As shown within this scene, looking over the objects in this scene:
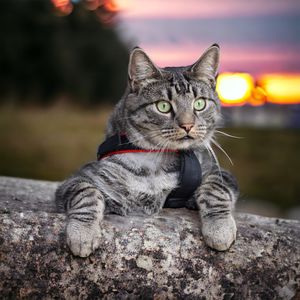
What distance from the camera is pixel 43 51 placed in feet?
46.2

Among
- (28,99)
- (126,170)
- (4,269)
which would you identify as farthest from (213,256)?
(28,99)

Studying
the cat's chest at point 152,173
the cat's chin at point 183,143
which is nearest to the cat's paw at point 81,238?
the cat's chest at point 152,173

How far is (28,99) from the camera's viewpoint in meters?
13.0

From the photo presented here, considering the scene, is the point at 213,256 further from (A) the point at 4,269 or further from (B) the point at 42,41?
(B) the point at 42,41

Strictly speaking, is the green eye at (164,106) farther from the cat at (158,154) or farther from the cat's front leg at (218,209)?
the cat's front leg at (218,209)

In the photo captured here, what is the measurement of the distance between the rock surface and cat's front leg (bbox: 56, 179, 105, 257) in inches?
3.2

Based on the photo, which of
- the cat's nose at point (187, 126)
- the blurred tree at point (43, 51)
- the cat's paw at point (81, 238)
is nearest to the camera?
the cat's paw at point (81, 238)

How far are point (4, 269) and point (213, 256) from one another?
1.17 metres

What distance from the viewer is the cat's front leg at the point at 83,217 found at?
106 inches

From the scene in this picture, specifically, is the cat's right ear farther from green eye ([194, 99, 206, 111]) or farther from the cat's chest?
the cat's chest

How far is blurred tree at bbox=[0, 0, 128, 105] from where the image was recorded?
13.3 m

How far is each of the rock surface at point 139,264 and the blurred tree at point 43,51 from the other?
33.8 ft

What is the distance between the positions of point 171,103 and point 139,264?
3.12ft

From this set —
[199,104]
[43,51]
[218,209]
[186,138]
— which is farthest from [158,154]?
[43,51]
